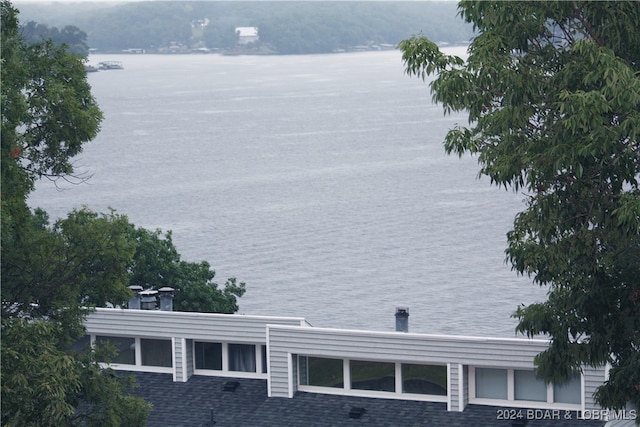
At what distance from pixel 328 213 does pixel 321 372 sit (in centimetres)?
8241

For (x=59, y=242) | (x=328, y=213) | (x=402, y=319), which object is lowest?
(x=328, y=213)

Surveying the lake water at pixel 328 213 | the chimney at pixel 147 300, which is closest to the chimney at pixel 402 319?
the chimney at pixel 147 300

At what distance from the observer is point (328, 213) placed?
114000 millimetres

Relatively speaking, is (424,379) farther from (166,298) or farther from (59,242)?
(59,242)

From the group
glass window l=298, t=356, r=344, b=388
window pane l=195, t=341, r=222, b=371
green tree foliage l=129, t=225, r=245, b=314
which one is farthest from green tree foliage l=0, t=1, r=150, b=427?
green tree foliage l=129, t=225, r=245, b=314

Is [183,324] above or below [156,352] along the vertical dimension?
above

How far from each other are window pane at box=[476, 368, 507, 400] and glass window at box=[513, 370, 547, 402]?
33cm

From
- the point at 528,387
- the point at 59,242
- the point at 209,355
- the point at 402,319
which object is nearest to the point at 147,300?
the point at 209,355

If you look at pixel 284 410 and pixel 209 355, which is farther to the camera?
pixel 209 355

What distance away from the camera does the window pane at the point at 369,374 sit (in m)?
31.1

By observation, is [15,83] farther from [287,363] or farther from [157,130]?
[157,130]

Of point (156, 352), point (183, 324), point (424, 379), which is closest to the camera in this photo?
point (424, 379)

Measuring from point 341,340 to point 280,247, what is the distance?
67.3 metres

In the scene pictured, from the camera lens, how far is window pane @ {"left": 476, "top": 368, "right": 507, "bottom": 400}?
30.2 m
